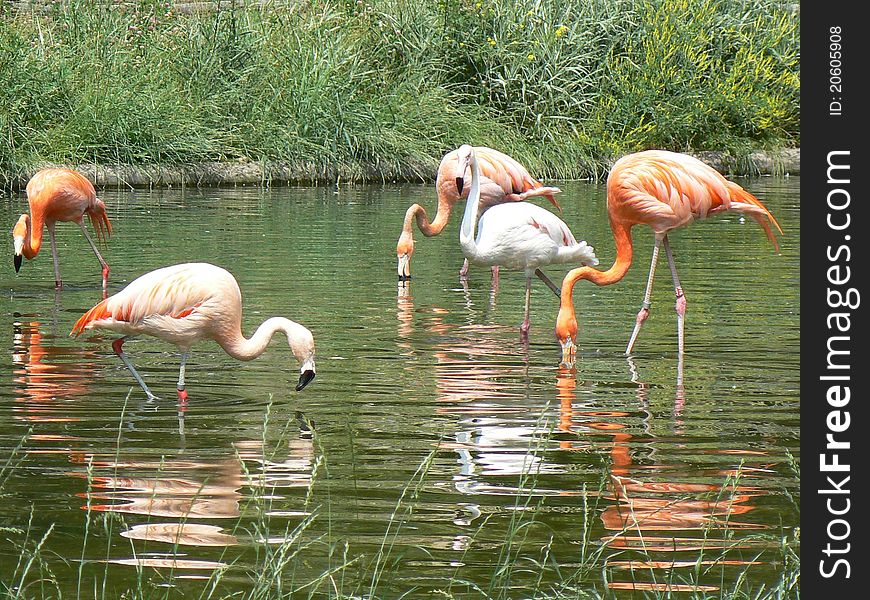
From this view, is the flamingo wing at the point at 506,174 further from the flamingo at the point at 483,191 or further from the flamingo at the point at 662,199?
the flamingo at the point at 662,199

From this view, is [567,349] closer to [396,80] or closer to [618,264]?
[618,264]

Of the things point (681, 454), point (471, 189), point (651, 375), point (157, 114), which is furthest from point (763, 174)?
point (681, 454)

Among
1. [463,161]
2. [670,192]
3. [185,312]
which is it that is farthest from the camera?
[463,161]

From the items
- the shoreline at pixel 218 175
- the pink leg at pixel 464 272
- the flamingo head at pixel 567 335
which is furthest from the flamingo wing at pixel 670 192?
the shoreline at pixel 218 175

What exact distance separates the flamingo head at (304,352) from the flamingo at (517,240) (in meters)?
2.19

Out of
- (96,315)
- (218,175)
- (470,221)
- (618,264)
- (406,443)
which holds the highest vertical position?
(218,175)

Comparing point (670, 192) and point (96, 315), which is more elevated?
point (670, 192)

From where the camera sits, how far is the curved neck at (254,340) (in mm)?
5801

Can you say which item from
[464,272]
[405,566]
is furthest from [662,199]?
[405,566]

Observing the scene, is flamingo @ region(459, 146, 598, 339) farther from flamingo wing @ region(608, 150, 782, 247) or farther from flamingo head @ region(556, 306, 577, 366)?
flamingo head @ region(556, 306, 577, 366)

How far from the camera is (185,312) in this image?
5750 millimetres

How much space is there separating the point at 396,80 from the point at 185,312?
12.7 metres

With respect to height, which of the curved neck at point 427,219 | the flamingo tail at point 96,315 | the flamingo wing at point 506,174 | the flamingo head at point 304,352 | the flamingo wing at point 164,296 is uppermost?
the flamingo wing at point 506,174
